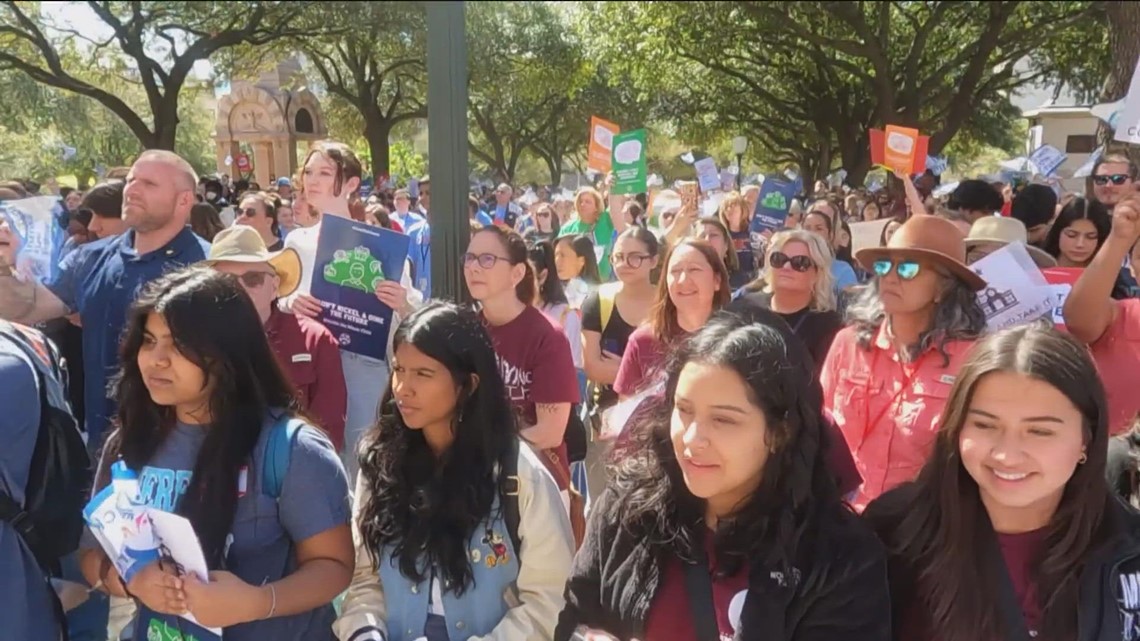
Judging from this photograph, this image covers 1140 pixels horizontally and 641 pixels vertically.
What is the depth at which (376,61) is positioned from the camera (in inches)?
94.0

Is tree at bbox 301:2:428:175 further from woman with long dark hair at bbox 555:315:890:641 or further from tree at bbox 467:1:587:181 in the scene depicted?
woman with long dark hair at bbox 555:315:890:641

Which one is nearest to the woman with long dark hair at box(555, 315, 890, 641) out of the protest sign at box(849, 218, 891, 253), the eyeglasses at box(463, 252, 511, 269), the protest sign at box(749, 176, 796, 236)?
the eyeglasses at box(463, 252, 511, 269)

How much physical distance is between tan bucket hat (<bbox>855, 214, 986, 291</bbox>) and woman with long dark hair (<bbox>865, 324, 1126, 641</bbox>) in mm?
883

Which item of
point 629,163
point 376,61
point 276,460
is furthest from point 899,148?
point 276,460

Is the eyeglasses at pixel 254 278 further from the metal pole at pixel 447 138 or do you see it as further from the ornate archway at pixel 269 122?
the metal pole at pixel 447 138

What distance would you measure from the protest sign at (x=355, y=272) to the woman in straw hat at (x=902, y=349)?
1643mm

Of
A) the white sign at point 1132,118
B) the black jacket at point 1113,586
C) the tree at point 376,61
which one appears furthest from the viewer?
the white sign at point 1132,118

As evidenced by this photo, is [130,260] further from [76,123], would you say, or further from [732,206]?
[732,206]

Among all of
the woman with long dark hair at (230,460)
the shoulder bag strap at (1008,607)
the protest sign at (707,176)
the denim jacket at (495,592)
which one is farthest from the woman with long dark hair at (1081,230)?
the protest sign at (707,176)

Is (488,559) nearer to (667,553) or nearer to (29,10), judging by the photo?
(667,553)

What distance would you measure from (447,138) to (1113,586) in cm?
165

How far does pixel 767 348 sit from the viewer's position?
75.2 inches

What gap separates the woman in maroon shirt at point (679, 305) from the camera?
12.2ft

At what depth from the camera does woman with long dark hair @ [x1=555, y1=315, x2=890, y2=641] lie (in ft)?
5.76
